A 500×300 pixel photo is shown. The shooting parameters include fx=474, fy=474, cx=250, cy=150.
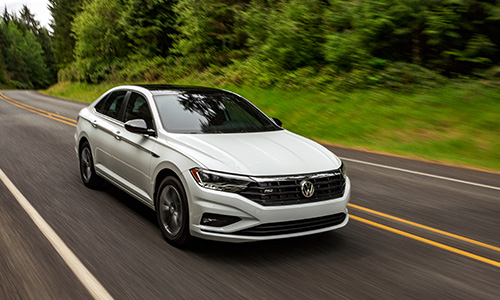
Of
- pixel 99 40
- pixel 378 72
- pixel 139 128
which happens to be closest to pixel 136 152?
pixel 139 128

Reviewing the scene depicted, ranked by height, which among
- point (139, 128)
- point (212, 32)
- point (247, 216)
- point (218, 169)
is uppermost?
point (212, 32)

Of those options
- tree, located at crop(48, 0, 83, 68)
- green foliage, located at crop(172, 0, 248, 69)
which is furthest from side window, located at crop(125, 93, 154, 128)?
tree, located at crop(48, 0, 83, 68)

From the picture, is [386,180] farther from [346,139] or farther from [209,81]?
[209,81]

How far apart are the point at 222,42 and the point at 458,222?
80.5 ft

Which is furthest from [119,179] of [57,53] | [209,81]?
[57,53]

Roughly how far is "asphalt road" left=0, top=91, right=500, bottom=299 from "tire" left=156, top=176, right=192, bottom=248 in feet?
0.39

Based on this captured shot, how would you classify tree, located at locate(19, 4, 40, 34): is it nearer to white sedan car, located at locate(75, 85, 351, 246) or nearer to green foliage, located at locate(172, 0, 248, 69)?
green foliage, located at locate(172, 0, 248, 69)

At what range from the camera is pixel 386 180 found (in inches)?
328

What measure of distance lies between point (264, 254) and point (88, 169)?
3696 mm

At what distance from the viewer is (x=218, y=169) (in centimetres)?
444

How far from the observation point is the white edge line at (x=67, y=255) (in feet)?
12.3

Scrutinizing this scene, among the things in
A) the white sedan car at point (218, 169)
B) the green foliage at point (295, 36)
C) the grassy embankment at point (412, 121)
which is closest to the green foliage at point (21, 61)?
the green foliage at point (295, 36)

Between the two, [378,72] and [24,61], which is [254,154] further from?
[24,61]

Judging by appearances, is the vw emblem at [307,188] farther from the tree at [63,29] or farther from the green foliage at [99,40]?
the tree at [63,29]
